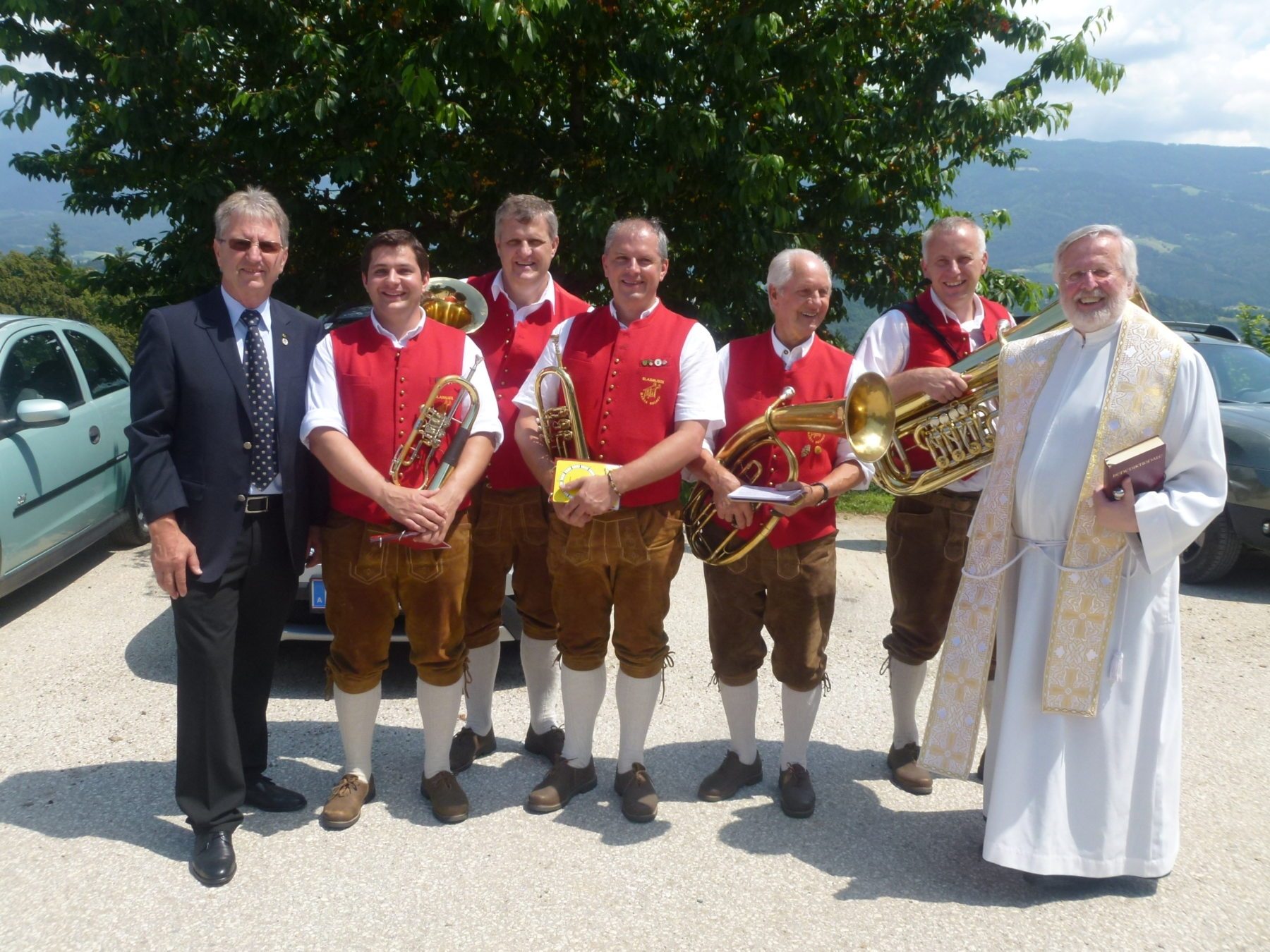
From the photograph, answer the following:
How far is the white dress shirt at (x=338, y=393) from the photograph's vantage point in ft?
10.9

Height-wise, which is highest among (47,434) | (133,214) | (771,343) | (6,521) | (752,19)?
(752,19)

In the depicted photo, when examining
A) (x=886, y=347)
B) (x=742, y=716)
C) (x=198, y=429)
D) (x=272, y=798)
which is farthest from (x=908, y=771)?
(x=198, y=429)

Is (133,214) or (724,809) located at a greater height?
(133,214)

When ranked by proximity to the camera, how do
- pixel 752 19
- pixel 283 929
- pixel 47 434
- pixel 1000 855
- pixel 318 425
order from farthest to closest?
1. pixel 752 19
2. pixel 47 434
3. pixel 318 425
4. pixel 1000 855
5. pixel 283 929

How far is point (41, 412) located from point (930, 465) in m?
4.70

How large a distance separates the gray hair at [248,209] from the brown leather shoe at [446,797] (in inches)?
78.8

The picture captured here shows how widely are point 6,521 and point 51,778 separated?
207 centimetres

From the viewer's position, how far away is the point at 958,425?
3.45 m

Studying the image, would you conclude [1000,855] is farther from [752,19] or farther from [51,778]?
[752,19]

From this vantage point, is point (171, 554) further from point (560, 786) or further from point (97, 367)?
point (97, 367)

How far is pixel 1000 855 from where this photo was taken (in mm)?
3059

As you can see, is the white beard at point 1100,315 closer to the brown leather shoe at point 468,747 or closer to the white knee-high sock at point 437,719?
the white knee-high sock at point 437,719

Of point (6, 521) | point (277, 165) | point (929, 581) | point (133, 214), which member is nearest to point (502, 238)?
point (929, 581)

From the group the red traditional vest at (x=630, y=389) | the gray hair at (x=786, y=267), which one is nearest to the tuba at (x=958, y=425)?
the gray hair at (x=786, y=267)
